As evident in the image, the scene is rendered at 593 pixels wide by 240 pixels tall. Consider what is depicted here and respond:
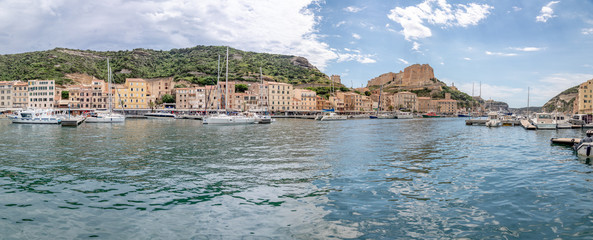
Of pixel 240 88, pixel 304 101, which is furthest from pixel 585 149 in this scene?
pixel 240 88

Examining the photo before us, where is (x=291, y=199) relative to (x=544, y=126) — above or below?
below

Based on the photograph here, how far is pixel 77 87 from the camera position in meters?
118

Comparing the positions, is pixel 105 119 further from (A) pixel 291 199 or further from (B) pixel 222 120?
(A) pixel 291 199

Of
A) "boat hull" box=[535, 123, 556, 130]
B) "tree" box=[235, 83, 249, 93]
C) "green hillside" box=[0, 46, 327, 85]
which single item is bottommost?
"boat hull" box=[535, 123, 556, 130]

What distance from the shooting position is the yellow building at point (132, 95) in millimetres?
115438

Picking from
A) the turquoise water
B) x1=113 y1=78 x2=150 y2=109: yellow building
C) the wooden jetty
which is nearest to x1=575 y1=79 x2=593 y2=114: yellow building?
the wooden jetty

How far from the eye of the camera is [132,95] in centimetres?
11662

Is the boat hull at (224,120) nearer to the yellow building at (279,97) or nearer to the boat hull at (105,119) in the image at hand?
the boat hull at (105,119)

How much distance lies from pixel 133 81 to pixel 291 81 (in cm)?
7977

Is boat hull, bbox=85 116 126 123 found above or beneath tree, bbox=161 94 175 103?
beneath

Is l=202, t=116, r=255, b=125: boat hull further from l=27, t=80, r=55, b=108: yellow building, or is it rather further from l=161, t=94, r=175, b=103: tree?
l=27, t=80, r=55, b=108: yellow building

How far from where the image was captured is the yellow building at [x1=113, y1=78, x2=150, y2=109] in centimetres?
11544

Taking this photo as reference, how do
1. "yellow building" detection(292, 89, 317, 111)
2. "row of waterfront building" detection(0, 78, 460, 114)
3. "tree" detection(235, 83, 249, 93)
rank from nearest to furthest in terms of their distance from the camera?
"row of waterfront building" detection(0, 78, 460, 114)
"yellow building" detection(292, 89, 317, 111)
"tree" detection(235, 83, 249, 93)

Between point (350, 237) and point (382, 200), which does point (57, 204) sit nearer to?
point (350, 237)
